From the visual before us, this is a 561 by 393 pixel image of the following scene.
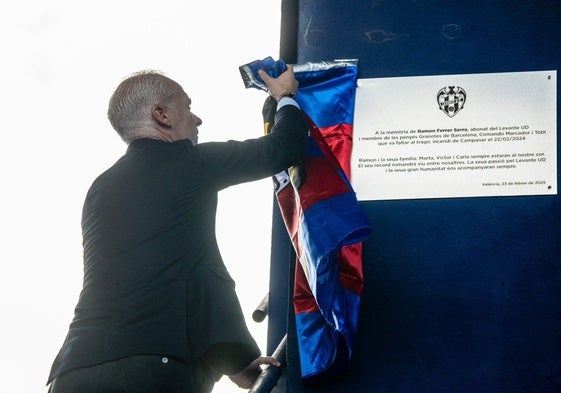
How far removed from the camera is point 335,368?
233 cm

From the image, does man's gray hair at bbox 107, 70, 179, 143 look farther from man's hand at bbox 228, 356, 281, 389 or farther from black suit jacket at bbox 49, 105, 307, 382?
man's hand at bbox 228, 356, 281, 389

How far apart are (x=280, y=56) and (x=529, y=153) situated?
2.72 feet

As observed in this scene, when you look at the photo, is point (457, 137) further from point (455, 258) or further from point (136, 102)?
point (136, 102)

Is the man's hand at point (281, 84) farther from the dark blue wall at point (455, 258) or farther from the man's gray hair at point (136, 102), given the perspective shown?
the man's gray hair at point (136, 102)

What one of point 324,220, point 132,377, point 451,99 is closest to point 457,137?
point 451,99

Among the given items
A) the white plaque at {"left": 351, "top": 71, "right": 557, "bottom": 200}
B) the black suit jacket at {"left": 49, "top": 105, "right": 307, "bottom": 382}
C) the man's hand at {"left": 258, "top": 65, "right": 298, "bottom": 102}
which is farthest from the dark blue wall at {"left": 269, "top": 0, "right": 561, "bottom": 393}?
the black suit jacket at {"left": 49, "top": 105, "right": 307, "bottom": 382}

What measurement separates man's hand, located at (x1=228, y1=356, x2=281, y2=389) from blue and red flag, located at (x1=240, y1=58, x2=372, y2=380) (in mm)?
106

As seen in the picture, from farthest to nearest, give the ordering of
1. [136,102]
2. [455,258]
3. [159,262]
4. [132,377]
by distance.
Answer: [455,258] → [136,102] → [159,262] → [132,377]

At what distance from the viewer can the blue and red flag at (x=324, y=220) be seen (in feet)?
7.45

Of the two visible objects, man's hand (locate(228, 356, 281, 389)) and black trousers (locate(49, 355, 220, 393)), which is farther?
man's hand (locate(228, 356, 281, 389))

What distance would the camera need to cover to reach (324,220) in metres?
2.29

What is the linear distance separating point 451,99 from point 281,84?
20.1 inches

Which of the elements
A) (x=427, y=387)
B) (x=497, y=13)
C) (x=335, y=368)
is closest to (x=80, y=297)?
(x=335, y=368)

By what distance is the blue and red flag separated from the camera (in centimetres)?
227
